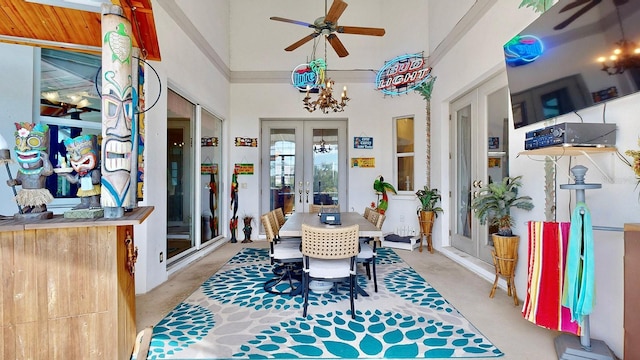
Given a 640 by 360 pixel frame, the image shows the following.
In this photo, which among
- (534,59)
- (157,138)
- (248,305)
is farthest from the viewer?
(157,138)

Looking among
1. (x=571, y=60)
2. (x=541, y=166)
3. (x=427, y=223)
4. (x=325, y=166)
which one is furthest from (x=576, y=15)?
(x=325, y=166)

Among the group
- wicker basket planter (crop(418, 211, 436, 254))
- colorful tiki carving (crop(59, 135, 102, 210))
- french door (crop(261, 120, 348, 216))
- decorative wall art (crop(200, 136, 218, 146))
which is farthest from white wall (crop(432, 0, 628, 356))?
decorative wall art (crop(200, 136, 218, 146))

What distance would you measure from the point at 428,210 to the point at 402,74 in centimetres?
271

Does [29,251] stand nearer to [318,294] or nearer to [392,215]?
[318,294]

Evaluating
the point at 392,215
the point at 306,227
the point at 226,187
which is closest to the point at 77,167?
the point at 306,227

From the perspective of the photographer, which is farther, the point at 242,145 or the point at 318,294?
the point at 242,145

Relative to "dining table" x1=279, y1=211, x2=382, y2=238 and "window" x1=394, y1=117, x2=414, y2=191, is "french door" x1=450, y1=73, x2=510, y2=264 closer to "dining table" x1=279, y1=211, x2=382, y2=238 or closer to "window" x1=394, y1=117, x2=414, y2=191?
"window" x1=394, y1=117, x2=414, y2=191

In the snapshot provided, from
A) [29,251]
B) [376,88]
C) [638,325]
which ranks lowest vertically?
[638,325]

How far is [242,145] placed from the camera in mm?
6371

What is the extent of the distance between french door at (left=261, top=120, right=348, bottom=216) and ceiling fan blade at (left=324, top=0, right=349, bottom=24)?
2973mm

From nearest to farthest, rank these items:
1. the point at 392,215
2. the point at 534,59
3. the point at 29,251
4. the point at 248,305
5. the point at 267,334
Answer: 1. the point at 29,251
2. the point at 267,334
3. the point at 534,59
4. the point at 248,305
5. the point at 392,215

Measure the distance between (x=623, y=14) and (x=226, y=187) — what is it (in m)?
5.92

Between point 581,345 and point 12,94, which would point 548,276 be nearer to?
point 581,345

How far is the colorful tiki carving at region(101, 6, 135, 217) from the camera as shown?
166 cm
